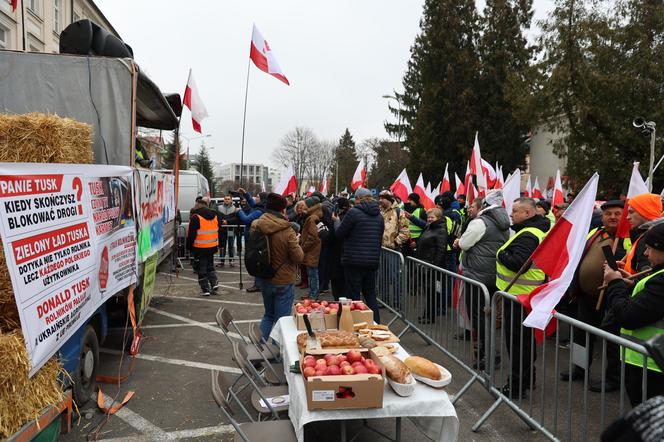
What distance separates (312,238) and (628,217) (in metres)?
5.10

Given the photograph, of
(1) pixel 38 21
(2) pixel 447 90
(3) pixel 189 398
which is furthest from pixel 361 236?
(2) pixel 447 90

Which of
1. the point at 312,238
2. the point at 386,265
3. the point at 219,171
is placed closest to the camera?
the point at 386,265

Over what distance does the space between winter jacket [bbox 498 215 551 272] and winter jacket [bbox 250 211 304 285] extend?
2.28 m

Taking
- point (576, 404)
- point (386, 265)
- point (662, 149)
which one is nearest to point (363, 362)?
point (576, 404)

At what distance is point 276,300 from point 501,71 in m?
31.2

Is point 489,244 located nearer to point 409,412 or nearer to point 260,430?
point 409,412

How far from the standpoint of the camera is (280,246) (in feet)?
19.0

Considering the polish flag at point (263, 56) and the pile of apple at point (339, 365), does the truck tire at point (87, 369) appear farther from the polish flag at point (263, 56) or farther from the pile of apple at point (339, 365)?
the polish flag at point (263, 56)

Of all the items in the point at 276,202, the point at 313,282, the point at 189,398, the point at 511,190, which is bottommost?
the point at 189,398

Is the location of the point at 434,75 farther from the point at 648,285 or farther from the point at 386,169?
the point at 648,285

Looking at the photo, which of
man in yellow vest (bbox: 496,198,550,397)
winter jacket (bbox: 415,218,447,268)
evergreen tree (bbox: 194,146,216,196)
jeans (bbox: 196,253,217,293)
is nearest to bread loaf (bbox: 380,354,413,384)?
man in yellow vest (bbox: 496,198,550,397)

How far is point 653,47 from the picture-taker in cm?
2009

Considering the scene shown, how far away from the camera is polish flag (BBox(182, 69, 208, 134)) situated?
31.8 feet

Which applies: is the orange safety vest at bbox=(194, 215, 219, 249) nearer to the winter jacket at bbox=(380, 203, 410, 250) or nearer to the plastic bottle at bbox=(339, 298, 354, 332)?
the winter jacket at bbox=(380, 203, 410, 250)
